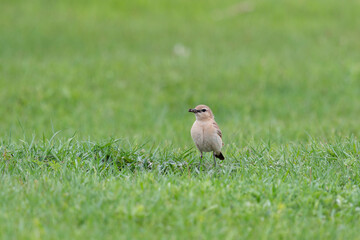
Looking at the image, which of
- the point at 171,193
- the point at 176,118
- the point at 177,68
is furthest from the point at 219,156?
the point at 177,68

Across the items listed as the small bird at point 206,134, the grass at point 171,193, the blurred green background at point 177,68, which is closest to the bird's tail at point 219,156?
the small bird at point 206,134

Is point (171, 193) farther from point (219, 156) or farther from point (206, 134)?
point (219, 156)

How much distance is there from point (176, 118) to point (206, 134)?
585 cm

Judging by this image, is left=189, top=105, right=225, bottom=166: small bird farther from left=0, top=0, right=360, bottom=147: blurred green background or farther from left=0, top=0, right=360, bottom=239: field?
left=0, top=0, right=360, bottom=147: blurred green background

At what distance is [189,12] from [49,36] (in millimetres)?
6667

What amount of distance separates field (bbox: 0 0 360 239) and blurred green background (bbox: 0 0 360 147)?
6 cm

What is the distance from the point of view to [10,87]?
12.8 meters

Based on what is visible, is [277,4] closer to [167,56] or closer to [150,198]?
[167,56]

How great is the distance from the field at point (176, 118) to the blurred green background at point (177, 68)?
6 centimetres

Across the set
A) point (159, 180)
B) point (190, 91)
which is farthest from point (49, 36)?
point (159, 180)

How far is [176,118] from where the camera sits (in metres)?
11.9

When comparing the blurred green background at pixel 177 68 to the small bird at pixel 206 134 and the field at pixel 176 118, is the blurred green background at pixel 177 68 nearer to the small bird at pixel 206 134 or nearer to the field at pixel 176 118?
the field at pixel 176 118

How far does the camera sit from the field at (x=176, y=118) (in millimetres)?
4422

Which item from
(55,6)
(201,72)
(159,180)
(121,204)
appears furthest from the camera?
(55,6)
